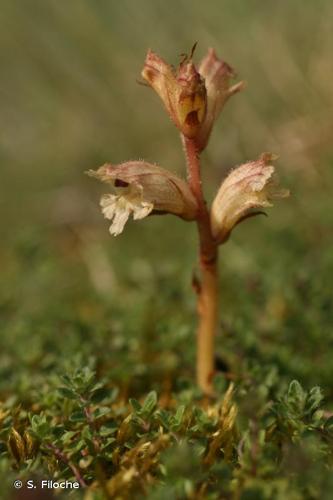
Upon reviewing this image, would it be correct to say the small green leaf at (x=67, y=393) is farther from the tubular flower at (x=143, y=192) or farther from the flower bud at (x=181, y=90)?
the flower bud at (x=181, y=90)

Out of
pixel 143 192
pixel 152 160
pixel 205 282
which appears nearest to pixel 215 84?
pixel 143 192

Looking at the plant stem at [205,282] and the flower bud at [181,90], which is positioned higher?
the flower bud at [181,90]

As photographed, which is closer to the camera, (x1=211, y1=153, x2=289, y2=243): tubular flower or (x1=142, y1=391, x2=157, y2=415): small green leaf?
(x1=142, y1=391, x2=157, y2=415): small green leaf

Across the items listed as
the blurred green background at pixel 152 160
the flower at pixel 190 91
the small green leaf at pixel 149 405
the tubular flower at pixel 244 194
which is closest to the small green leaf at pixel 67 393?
the small green leaf at pixel 149 405

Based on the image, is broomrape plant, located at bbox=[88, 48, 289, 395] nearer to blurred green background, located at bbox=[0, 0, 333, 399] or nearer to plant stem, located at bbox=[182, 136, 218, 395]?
plant stem, located at bbox=[182, 136, 218, 395]

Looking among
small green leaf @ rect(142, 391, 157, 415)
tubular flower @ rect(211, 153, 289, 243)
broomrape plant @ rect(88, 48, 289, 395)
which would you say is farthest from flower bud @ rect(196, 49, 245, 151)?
small green leaf @ rect(142, 391, 157, 415)

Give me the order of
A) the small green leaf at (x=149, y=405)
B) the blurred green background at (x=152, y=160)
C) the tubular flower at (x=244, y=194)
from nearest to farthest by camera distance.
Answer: the small green leaf at (x=149, y=405) < the tubular flower at (x=244, y=194) < the blurred green background at (x=152, y=160)

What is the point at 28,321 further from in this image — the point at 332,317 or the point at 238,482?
the point at 238,482

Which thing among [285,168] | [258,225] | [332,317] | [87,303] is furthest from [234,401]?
[285,168]
